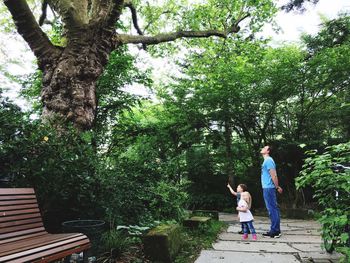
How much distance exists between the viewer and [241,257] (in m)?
4.22

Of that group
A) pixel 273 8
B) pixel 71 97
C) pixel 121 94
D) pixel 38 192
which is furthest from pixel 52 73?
pixel 273 8

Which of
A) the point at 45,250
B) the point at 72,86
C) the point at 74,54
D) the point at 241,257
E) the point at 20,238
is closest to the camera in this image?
the point at 45,250

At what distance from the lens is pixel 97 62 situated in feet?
20.7

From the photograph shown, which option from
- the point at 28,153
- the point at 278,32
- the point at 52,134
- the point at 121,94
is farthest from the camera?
the point at 278,32

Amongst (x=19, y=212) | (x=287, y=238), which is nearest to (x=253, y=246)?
(x=287, y=238)

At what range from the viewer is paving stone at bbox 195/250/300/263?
401 cm

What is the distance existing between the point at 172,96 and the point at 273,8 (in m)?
4.66

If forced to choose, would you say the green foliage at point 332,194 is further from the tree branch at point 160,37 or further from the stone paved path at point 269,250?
the tree branch at point 160,37

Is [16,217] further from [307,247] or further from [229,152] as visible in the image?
[229,152]

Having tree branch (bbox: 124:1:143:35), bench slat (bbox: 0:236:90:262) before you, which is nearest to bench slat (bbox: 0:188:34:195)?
bench slat (bbox: 0:236:90:262)

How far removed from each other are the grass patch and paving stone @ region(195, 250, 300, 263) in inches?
6.2

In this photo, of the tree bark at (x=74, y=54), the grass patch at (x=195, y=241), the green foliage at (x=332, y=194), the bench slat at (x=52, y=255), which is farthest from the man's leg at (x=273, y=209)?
the bench slat at (x=52, y=255)

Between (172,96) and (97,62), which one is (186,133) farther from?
(97,62)

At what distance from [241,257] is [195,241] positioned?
1.17 m
